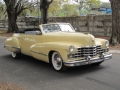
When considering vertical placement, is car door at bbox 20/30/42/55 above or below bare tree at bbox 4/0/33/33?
below

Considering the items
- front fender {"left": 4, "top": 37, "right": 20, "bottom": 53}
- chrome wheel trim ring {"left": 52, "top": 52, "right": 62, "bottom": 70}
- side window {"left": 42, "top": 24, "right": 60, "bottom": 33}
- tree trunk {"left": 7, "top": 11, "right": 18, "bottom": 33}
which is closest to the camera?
chrome wheel trim ring {"left": 52, "top": 52, "right": 62, "bottom": 70}

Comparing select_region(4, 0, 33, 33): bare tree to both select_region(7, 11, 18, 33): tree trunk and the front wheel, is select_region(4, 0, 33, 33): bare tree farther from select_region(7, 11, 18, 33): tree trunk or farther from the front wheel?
the front wheel

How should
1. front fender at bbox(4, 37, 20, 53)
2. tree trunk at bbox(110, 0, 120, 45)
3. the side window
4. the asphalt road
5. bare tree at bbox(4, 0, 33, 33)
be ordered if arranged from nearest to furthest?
the asphalt road
the side window
front fender at bbox(4, 37, 20, 53)
tree trunk at bbox(110, 0, 120, 45)
bare tree at bbox(4, 0, 33, 33)

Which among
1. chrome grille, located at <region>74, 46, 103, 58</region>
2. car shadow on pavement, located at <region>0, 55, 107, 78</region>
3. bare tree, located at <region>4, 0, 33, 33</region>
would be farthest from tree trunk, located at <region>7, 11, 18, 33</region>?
chrome grille, located at <region>74, 46, 103, 58</region>

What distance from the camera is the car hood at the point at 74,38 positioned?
6250 mm

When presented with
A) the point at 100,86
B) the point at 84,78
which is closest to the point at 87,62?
the point at 84,78

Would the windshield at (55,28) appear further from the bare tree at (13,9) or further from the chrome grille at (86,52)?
the bare tree at (13,9)

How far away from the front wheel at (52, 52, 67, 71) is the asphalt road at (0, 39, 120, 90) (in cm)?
16

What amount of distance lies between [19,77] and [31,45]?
6.56 feet

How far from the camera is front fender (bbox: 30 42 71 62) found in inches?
240

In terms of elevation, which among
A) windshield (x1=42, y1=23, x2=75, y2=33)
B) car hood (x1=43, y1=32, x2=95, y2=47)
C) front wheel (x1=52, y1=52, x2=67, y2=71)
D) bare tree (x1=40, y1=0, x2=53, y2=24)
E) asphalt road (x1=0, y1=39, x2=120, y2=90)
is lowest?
asphalt road (x1=0, y1=39, x2=120, y2=90)

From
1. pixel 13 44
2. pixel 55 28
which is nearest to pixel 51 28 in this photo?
pixel 55 28

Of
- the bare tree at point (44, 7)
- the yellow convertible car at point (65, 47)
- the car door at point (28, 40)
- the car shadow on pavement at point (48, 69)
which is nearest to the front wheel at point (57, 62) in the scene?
the yellow convertible car at point (65, 47)

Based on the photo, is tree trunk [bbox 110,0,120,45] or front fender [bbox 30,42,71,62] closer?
front fender [bbox 30,42,71,62]
